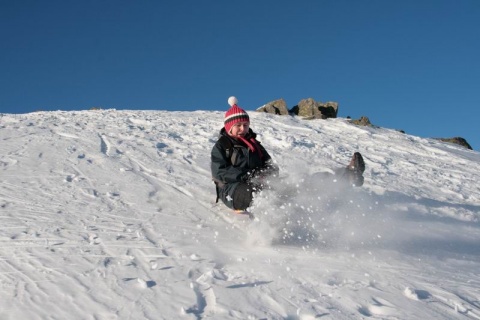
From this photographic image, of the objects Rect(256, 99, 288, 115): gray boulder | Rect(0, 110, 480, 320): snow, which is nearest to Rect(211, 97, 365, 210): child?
Rect(0, 110, 480, 320): snow

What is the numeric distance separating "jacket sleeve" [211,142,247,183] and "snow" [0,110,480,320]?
1.31ft

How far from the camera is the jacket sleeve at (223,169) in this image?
15.4 feet

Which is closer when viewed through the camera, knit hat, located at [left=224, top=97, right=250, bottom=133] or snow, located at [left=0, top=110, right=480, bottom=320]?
snow, located at [left=0, top=110, right=480, bottom=320]

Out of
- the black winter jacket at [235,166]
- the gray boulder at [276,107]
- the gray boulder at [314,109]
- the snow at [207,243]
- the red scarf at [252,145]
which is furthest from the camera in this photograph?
the gray boulder at [276,107]

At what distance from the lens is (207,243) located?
3.70 meters

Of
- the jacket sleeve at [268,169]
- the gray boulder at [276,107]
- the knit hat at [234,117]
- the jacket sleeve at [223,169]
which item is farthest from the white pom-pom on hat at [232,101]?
the gray boulder at [276,107]

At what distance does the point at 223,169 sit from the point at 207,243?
1256mm

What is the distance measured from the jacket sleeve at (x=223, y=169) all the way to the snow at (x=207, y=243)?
15.7 inches

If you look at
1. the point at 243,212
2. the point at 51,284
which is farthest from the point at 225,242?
the point at 51,284

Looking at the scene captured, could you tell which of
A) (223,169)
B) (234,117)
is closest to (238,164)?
(223,169)

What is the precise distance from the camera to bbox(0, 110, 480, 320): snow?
255 centimetres

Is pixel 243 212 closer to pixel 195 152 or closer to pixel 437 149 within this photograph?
pixel 195 152

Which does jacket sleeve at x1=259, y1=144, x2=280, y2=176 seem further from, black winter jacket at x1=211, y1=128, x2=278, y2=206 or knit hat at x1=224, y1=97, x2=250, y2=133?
knit hat at x1=224, y1=97, x2=250, y2=133

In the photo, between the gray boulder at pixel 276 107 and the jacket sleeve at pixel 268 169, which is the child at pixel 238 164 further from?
the gray boulder at pixel 276 107
